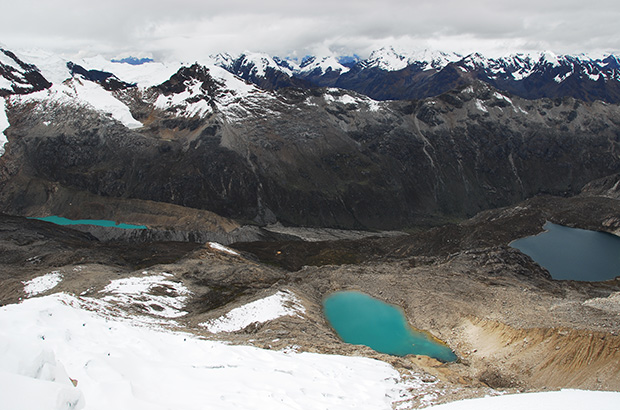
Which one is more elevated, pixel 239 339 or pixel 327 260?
pixel 239 339

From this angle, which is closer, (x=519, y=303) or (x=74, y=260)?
(x=519, y=303)

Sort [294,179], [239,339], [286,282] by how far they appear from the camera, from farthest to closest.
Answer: [294,179] → [286,282] → [239,339]

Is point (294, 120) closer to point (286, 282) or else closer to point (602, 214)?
point (602, 214)

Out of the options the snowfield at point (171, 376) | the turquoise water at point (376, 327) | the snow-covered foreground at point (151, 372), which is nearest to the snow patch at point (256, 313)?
the turquoise water at point (376, 327)

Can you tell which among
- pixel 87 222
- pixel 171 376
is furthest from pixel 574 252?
pixel 87 222

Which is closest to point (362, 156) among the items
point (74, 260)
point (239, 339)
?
point (74, 260)

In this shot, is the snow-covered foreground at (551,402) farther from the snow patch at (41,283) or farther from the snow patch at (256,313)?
the snow patch at (41,283)

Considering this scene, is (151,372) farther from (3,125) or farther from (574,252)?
(3,125)
